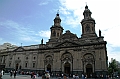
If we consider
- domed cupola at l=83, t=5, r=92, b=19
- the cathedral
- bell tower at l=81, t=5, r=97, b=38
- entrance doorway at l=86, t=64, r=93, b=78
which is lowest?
entrance doorway at l=86, t=64, r=93, b=78

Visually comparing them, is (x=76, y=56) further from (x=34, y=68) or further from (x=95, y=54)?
Answer: (x=34, y=68)

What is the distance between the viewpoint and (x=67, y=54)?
4025cm

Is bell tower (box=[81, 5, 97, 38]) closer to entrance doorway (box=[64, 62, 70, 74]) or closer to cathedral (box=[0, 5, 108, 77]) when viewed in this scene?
cathedral (box=[0, 5, 108, 77])

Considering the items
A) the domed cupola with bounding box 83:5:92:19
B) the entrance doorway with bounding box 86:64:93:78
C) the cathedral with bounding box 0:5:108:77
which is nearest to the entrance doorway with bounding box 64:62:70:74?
the cathedral with bounding box 0:5:108:77

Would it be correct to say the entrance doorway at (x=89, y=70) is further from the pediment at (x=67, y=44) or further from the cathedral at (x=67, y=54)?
the pediment at (x=67, y=44)

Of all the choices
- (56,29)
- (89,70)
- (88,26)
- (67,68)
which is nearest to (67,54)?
(67,68)

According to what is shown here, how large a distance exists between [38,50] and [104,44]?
24535 mm

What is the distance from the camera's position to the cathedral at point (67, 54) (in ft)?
117

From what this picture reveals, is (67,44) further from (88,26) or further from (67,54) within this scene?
(88,26)

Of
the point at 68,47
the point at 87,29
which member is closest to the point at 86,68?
the point at 68,47

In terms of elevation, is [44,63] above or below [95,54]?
below

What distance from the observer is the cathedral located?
35.5 meters

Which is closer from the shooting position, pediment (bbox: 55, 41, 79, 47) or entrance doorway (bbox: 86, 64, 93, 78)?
entrance doorway (bbox: 86, 64, 93, 78)

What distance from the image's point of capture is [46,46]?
45250 millimetres
